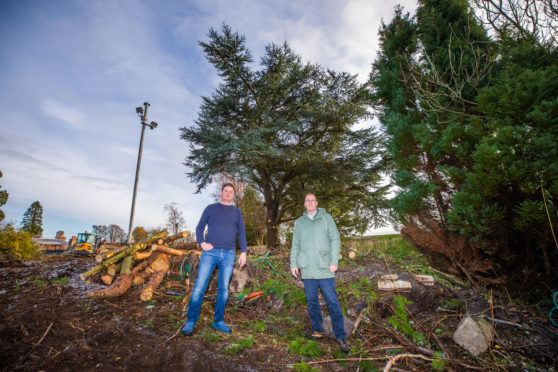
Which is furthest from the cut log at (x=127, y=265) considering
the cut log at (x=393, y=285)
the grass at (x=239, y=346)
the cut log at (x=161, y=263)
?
the cut log at (x=393, y=285)

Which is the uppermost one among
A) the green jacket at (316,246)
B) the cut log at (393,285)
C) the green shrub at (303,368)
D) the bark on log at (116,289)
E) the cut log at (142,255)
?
the green jacket at (316,246)

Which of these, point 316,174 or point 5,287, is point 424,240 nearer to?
point 316,174

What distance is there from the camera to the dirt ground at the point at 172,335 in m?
2.29

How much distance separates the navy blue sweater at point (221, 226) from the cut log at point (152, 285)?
197 centimetres

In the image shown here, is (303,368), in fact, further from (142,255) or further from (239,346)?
(142,255)

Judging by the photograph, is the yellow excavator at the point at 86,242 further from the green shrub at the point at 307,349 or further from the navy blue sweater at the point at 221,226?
the green shrub at the point at 307,349

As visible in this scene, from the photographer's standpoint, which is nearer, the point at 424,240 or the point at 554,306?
the point at 554,306

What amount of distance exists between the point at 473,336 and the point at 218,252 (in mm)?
3296

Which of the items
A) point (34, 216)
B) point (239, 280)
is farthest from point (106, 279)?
point (34, 216)

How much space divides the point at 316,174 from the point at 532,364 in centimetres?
873

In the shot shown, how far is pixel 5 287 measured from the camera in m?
4.80

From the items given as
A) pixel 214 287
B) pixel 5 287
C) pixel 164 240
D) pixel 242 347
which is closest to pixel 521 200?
pixel 242 347

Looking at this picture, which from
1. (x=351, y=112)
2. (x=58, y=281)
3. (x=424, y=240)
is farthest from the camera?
(x=351, y=112)

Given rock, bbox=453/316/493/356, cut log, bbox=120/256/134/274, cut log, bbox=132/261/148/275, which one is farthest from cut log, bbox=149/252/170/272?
rock, bbox=453/316/493/356
